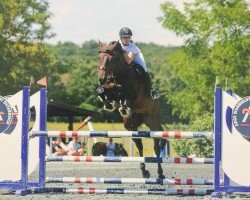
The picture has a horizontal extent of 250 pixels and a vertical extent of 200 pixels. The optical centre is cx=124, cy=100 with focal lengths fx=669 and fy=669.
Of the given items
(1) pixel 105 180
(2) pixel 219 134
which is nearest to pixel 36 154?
(1) pixel 105 180

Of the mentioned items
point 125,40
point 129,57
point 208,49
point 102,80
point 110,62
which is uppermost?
point 208,49

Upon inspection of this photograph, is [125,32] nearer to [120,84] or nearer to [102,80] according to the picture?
[120,84]

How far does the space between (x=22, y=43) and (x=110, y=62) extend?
33950mm

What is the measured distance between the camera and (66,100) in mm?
67125

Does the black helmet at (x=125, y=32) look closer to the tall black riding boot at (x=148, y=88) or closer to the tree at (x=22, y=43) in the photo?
the tall black riding boot at (x=148, y=88)

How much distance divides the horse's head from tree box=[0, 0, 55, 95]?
31.5 m

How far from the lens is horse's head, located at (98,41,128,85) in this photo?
8.45 metres

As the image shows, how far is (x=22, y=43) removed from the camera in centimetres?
4188

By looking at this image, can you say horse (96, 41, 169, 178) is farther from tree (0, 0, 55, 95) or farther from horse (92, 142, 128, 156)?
tree (0, 0, 55, 95)

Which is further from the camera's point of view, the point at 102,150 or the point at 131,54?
the point at 102,150

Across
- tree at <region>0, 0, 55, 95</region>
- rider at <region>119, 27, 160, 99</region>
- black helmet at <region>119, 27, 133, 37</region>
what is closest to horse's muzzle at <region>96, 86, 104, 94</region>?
rider at <region>119, 27, 160, 99</region>

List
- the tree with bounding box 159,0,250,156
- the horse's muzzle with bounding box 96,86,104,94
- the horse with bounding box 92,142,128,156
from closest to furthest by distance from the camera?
the horse's muzzle with bounding box 96,86,104,94, the horse with bounding box 92,142,128,156, the tree with bounding box 159,0,250,156

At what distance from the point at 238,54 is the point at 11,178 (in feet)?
85.6

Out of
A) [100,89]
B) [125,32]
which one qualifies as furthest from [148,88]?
[100,89]
